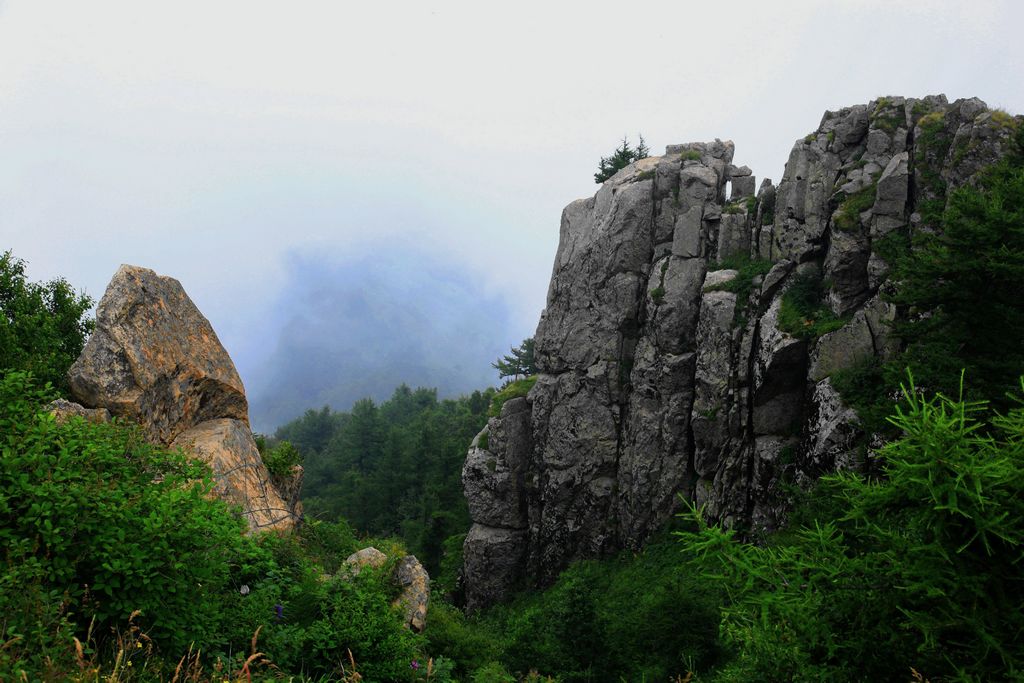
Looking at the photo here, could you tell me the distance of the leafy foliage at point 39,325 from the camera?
17359 mm

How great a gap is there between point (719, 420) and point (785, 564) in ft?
83.6

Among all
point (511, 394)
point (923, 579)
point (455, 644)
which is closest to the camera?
point (923, 579)

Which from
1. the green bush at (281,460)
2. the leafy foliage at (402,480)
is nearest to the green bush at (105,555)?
the green bush at (281,460)

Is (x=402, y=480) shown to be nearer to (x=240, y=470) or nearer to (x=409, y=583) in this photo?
(x=409, y=583)

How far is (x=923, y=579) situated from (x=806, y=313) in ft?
85.2

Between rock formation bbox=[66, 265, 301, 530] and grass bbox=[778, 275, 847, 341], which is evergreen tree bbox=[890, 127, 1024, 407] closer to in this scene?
grass bbox=[778, 275, 847, 341]

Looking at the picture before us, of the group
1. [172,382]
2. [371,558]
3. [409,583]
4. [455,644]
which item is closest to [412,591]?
[409,583]

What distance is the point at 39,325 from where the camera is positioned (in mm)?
20375

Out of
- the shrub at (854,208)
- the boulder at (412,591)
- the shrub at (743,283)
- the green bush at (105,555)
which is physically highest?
the shrub at (854,208)

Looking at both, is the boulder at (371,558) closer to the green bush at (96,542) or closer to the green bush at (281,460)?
the green bush at (281,460)

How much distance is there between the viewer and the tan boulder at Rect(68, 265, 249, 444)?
536 inches

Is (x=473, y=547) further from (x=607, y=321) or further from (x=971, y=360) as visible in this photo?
(x=971, y=360)

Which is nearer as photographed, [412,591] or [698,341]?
[412,591]

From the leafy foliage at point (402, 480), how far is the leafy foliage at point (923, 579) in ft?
130
